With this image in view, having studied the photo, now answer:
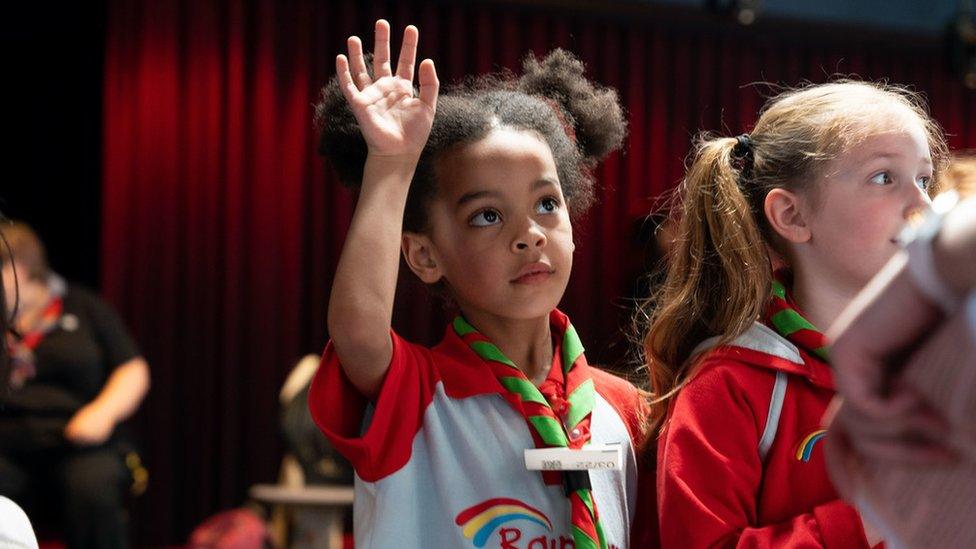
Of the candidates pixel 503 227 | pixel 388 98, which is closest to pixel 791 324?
pixel 503 227

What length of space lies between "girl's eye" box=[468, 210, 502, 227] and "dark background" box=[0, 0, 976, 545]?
3675 millimetres

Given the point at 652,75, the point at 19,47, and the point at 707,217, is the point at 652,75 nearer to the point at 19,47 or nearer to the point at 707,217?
the point at 19,47

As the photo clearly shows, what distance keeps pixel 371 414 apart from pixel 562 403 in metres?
0.26

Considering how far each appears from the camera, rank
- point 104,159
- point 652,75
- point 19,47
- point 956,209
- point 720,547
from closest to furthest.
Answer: point 956,209 < point 720,547 < point 104,159 < point 19,47 < point 652,75

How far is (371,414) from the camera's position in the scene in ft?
4.99

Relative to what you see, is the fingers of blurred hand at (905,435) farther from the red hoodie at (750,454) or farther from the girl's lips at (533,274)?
the girl's lips at (533,274)

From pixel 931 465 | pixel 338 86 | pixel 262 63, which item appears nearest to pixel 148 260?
pixel 262 63

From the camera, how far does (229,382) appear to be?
5.62 m

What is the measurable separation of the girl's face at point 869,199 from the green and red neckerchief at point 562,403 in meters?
0.37

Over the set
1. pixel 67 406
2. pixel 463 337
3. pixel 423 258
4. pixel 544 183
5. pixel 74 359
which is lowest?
pixel 67 406

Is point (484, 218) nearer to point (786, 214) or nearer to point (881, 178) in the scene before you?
point (786, 214)

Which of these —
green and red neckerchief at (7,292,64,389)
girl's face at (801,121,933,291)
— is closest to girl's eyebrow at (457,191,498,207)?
girl's face at (801,121,933,291)

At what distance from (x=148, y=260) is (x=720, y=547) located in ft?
14.7

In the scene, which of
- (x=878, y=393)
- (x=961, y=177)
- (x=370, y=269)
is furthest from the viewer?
(x=961, y=177)
